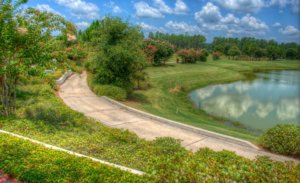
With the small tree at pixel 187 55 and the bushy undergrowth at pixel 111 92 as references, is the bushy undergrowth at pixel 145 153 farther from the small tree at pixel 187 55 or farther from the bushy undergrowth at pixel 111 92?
the small tree at pixel 187 55

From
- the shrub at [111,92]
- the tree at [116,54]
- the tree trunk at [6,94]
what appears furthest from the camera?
the tree at [116,54]

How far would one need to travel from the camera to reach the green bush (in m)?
9.61

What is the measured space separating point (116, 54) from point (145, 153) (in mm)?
13709

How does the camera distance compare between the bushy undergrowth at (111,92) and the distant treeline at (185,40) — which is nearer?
the bushy undergrowth at (111,92)

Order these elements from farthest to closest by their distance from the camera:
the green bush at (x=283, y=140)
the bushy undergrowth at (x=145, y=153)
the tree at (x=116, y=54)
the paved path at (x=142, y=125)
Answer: the tree at (x=116, y=54) → the paved path at (x=142, y=125) → the green bush at (x=283, y=140) → the bushy undergrowth at (x=145, y=153)

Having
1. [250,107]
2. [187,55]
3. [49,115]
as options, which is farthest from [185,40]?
[49,115]

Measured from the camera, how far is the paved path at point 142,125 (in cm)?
1039

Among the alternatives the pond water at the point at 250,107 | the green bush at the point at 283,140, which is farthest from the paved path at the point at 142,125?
the pond water at the point at 250,107


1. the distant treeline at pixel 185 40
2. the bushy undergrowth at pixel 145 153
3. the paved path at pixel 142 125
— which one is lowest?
the paved path at pixel 142 125

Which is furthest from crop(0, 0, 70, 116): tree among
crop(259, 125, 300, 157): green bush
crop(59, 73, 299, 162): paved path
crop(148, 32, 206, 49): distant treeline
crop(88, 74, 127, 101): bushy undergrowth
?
crop(148, 32, 206, 49): distant treeline

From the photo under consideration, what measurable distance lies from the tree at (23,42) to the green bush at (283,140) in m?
9.40

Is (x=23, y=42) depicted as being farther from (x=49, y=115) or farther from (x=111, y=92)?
(x=111, y=92)

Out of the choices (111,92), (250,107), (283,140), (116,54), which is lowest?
(250,107)

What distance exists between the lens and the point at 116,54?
66.9 feet
